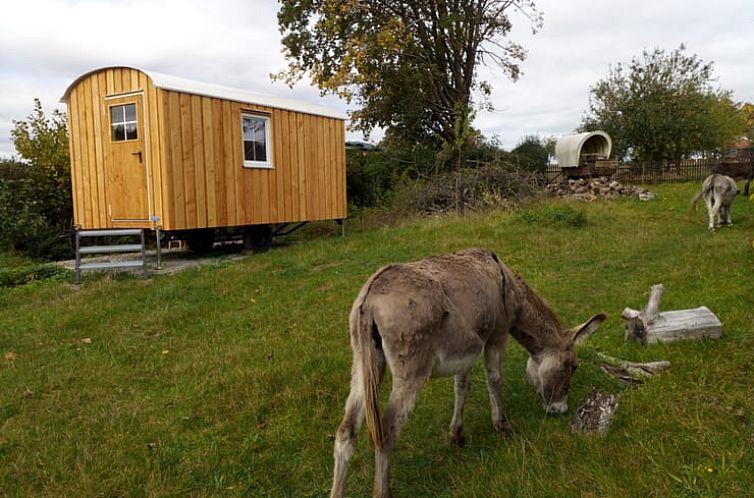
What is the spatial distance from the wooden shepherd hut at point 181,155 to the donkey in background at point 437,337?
748cm

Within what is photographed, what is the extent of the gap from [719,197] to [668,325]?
22.9ft

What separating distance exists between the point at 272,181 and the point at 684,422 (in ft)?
31.4

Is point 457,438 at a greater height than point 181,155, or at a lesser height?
lesser

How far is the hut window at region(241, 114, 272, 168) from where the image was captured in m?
10.9

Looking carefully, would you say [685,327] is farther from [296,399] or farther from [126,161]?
[126,161]

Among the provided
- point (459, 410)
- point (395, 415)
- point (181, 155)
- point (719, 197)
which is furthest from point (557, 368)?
point (719, 197)

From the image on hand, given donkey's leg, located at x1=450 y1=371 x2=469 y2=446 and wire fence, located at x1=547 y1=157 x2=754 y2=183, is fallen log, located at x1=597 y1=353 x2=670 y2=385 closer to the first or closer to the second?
donkey's leg, located at x1=450 y1=371 x2=469 y2=446

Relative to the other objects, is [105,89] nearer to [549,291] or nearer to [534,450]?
[549,291]

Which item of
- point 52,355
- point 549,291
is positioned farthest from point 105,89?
point 549,291

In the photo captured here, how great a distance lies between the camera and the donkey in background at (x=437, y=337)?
2654 mm

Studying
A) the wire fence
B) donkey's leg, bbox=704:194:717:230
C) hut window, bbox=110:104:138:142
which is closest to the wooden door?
hut window, bbox=110:104:138:142

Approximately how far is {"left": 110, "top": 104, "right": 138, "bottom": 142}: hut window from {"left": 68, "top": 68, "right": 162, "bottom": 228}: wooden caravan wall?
158 mm

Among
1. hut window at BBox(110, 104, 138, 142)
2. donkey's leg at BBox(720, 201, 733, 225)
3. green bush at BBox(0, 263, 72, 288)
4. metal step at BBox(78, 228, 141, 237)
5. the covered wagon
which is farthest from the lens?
the covered wagon

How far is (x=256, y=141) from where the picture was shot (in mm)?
11094
